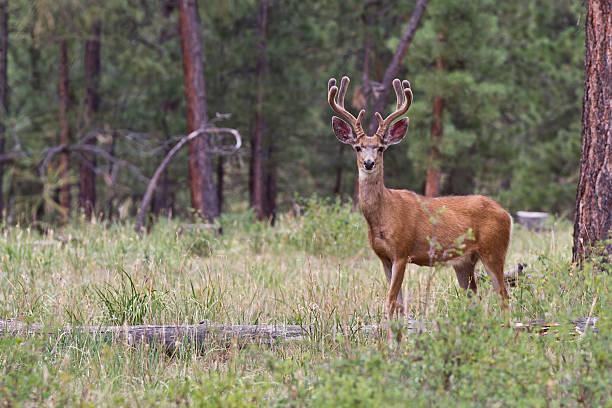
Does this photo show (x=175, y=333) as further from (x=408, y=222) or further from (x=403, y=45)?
(x=403, y=45)

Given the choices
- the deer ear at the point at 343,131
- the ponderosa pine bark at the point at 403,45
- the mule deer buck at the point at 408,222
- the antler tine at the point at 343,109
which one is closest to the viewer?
the mule deer buck at the point at 408,222

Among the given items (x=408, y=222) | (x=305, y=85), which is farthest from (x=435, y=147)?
(x=408, y=222)

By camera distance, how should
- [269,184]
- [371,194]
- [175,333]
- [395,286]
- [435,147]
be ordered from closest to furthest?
[175,333]
[395,286]
[371,194]
[435,147]
[269,184]

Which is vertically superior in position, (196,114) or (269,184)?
(196,114)

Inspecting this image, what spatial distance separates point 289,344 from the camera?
5.49 metres

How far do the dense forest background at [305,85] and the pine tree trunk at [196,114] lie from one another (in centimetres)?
380

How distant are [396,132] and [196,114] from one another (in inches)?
323

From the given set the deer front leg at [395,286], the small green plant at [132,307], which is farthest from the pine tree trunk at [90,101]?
the deer front leg at [395,286]

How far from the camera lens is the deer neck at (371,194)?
6.04m

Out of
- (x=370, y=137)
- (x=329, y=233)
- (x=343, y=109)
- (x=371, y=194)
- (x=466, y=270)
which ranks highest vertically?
(x=343, y=109)

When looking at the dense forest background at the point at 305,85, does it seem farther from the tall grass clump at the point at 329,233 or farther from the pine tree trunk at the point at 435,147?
the tall grass clump at the point at 329,233

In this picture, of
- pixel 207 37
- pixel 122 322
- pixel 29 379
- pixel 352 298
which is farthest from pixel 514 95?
pixel 29 379

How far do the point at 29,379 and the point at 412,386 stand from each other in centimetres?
221

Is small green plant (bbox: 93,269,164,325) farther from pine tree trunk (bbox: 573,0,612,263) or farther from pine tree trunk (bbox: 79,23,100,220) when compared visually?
pine tree trunk (bbox: 79,23,100,220)
